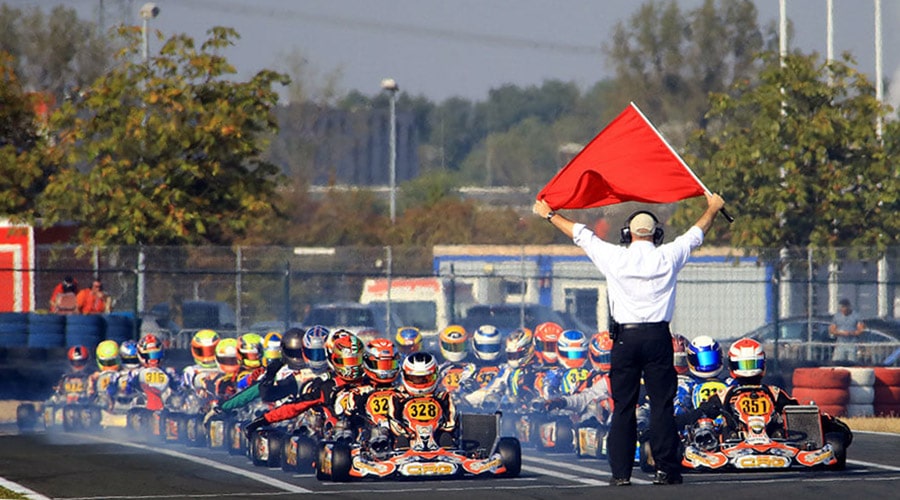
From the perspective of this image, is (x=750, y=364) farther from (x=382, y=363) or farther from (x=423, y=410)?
(x=382, y=363)

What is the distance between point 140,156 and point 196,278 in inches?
203

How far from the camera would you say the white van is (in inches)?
1163

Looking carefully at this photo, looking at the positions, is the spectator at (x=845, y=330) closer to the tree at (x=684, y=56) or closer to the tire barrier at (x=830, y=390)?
the tire barrier at (x=830, y=390)

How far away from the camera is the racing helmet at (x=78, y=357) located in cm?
2045

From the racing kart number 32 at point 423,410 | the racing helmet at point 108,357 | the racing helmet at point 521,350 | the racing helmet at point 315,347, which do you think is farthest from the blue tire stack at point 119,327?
the racing kart number 32 at point 423,410

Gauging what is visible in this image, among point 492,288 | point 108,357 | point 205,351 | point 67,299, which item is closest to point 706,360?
point 205,351

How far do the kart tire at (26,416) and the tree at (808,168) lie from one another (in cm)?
1339

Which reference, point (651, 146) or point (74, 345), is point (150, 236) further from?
point (651, 146)

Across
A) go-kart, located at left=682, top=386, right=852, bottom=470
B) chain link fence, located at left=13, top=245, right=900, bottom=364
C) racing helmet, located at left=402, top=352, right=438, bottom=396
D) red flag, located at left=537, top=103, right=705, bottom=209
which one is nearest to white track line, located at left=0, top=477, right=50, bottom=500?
racing helmet, located at left=402, top=352, right=438, bottom=396

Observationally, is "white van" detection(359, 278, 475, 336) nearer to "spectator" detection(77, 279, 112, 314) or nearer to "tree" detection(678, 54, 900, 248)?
"tree" detection(678, 54, 900, 248)

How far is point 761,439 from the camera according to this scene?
12312 mm

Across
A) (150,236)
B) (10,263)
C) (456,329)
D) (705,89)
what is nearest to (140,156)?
(150,236)

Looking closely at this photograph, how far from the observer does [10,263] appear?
96.9 feet

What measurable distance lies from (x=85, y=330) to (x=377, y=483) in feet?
38.7
